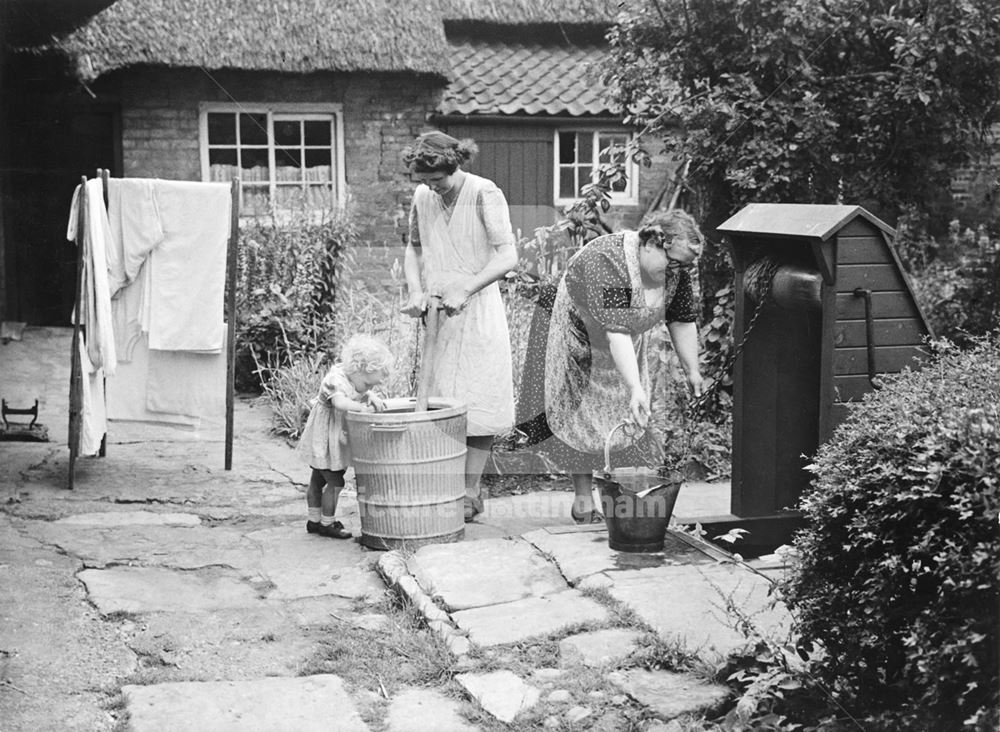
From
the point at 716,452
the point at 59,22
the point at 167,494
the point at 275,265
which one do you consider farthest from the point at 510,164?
the point at 167,494

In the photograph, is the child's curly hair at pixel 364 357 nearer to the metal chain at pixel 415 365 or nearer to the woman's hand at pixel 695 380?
the woman's hand at pixel 695 380

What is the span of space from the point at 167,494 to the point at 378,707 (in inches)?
125

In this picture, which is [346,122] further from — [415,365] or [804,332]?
[804,332]

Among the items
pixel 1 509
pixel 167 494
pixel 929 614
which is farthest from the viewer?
pixel 167 494

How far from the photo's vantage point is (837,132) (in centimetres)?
807

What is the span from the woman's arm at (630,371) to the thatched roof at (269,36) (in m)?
8.19

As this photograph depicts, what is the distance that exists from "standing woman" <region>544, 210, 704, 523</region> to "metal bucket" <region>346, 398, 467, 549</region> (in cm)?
56

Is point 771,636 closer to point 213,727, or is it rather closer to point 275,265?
point 213,727

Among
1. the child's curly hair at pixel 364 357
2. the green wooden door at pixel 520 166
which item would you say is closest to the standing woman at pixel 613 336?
the child's curly hair at pixel 364 357

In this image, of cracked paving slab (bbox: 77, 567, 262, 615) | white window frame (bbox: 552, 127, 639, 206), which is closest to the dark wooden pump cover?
cracked paving slab (bbox: 77, 567, 262, 615)

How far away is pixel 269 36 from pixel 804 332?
8727 millimetres

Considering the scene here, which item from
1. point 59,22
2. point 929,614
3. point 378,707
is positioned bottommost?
point 378,707

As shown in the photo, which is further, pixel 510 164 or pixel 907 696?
pixel 510 164

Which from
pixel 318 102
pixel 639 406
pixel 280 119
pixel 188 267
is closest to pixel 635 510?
pixel 639 406
